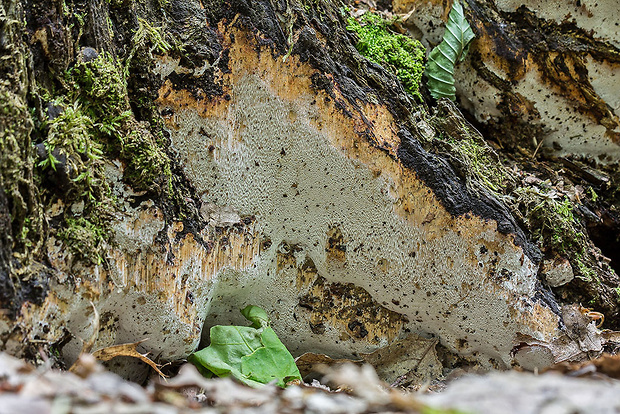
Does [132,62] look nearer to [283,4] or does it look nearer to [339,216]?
[283,4]

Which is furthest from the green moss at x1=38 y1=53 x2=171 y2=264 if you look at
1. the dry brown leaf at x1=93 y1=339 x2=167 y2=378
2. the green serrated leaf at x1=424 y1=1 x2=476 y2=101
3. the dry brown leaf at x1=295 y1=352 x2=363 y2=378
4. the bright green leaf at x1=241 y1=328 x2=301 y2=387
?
the green serrated leaf at x1=424 y1=1 x2=476 y2=101

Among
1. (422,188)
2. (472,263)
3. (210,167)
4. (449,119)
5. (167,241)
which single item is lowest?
(167,241)

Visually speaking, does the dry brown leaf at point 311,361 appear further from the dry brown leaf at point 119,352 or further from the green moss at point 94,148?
the green moss at point 94,148

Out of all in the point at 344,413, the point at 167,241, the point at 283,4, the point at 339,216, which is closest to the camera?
the point at 344,413

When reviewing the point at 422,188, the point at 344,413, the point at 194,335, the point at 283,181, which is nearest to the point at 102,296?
the point at 194,335

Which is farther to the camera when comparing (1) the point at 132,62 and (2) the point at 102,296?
(1) the point at 132,62

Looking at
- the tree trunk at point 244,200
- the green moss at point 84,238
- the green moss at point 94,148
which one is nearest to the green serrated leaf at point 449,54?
the tree trunk at point 244,200

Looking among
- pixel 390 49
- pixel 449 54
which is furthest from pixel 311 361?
pixel 449 54
